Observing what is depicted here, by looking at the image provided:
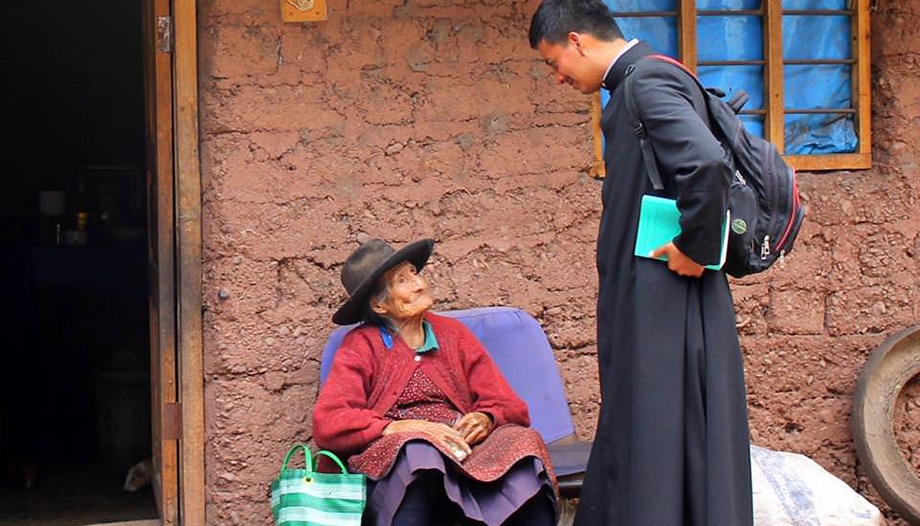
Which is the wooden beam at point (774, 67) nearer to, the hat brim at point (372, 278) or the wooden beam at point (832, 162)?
the wooden beam at point (832, 162)

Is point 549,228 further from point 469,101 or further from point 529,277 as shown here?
point 469,101

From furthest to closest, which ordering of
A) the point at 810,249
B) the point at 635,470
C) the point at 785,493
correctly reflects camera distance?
the point at 810,249, the point at 785,493, the point at 635,470

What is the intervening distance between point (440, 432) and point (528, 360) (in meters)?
0.70

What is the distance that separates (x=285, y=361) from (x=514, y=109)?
117 cm

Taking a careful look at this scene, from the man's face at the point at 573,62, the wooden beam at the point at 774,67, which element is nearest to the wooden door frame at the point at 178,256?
the man's face at the point at 573,62

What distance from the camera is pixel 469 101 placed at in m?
4.76

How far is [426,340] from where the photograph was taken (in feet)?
14.0

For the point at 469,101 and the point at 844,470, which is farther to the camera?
the point at 844,470

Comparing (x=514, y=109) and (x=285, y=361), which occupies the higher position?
(x=514, y=109)

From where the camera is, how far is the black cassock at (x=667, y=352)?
11.3 ft

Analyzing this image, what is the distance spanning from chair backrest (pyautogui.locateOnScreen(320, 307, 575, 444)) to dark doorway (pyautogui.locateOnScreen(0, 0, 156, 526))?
1.48 m

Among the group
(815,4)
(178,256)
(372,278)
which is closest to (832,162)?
(815,4)

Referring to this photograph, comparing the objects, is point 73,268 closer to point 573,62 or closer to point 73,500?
point 73,500

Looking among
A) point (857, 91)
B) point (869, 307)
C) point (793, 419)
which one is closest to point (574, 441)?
point (793, 419)
